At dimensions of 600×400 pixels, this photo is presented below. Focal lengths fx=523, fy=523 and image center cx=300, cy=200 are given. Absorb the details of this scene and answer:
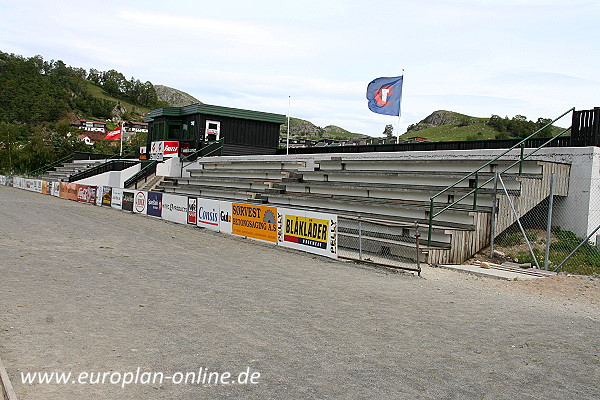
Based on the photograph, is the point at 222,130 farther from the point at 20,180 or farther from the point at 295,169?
the point at 20,180

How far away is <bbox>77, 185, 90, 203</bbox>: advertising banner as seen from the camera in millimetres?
35438

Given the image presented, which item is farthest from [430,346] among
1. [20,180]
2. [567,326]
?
[20,180]

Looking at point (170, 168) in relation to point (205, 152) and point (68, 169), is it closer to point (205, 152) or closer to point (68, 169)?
point (205, 152)

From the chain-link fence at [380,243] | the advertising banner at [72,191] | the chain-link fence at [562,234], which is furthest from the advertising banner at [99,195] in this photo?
the chain-link fence at [562,234]

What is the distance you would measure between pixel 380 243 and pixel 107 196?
72.7ft

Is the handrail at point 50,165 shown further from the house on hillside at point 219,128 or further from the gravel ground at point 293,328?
the gravel ground at point 293,328

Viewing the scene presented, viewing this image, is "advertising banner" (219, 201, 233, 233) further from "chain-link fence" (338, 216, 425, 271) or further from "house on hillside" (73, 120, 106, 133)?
"house on hillside" (73, 120, 106, 133)

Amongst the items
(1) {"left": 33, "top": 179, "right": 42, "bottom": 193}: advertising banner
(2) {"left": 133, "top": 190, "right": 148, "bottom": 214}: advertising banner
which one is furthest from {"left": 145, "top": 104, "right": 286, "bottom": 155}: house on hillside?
(1) {"left": 33, "top": 179, "right": 42, "bottom": 193}: advertising banner

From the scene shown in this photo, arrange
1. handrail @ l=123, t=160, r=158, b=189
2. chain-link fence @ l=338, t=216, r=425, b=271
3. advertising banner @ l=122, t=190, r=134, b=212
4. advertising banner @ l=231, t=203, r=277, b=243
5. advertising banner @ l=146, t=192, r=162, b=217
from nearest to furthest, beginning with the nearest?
chain-link fence @ l=338, t=216, r=425, b=271, advertising banner @ l=231, t=203, r=277, b=243, advertising banner @ l=146, t=192, r=162, b=217, advertising banner @ l=122, t=190, r=134, b=212, handrail @ l=123, t=160, r=158, b=189

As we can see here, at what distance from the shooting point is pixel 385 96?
26.3m

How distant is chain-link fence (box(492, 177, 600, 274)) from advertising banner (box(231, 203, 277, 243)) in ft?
23.3

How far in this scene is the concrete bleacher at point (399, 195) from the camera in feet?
49.6

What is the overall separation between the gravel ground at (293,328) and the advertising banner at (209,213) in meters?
6.76

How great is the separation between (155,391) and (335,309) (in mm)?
4553
